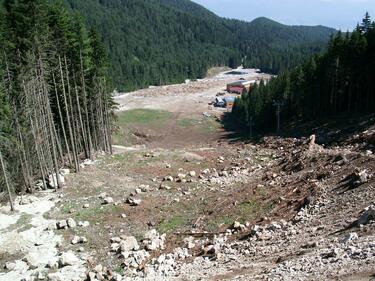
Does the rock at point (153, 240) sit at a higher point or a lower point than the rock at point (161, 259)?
lower

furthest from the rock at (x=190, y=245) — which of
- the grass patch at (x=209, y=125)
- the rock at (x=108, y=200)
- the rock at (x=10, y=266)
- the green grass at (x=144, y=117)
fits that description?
the green grass at (x=144, y=117)

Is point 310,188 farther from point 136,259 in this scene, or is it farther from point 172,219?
point 136,259

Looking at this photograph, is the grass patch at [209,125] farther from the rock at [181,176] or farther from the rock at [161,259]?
the rock at [161,259]

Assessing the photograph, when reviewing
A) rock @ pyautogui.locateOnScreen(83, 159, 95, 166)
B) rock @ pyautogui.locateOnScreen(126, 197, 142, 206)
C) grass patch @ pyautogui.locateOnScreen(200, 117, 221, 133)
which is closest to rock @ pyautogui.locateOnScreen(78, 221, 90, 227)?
rock @ pyautogui.locateOnScreen(126, 197, 142, 206)

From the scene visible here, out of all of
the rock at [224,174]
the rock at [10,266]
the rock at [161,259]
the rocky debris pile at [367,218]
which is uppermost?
the rocky debris pile at [367,218]

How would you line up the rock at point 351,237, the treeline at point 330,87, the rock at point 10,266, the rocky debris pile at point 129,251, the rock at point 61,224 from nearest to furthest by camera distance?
the rock at point 351,237
the rocky debris pile at point 129,251
the rock at point 10,266
the rock at point 61,224
the treeline at point 330,87

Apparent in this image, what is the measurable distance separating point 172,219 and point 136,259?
613 cm

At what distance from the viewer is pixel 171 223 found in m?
26.3

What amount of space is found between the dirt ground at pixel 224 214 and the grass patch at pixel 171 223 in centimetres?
6

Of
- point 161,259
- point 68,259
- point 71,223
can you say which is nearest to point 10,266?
point 68,259

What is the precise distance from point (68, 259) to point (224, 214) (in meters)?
9.55

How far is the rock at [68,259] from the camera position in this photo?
70.1 feet

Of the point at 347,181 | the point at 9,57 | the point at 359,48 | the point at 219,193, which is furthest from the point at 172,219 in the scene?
the point at 359,48

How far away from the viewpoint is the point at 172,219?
26984 mm
